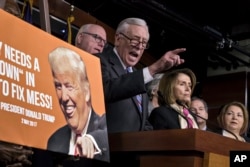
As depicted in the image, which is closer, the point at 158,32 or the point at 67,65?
the point at 67,65

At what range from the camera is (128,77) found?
5.24ft

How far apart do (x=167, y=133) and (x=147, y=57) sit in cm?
342

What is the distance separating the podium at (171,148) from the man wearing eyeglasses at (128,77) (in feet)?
0.42

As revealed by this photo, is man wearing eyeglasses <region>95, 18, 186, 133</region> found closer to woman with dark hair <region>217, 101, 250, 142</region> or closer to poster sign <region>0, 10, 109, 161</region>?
poster sign <region>0, 10, 109, 161</region>

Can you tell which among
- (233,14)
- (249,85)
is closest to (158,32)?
(233,14)

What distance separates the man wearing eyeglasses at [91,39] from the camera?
229 cm

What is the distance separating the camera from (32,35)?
1.21m

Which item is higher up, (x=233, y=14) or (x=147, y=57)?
(x=233, y=14)

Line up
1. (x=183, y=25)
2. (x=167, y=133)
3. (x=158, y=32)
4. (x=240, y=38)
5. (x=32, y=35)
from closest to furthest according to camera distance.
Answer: (x=32, y=35) → (x=167, y=133) → (x=183, y=25) → (x=158, y=32) → (x=240, y=38)

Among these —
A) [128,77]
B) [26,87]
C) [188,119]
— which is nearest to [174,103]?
[188,119]

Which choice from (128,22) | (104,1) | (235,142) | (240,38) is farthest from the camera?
(240,38)

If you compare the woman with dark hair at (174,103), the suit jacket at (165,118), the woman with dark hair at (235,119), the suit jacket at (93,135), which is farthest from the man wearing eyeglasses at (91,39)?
the suit jacket at (93,135)

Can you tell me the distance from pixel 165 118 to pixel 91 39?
63 cm

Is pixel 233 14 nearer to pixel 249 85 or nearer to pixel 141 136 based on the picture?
pixel 249 85
